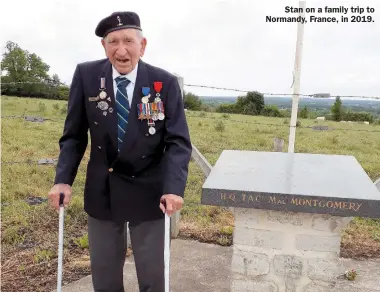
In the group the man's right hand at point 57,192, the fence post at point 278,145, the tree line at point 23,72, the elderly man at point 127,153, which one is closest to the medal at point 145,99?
the elderly man at point 127,153

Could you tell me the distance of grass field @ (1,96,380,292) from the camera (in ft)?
11.5

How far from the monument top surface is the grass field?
4.32 feet

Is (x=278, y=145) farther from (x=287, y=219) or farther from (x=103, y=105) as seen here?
(x=103, y=105)

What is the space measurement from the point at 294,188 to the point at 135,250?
3.13ft

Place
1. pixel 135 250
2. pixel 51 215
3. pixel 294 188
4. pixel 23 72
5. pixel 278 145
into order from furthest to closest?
pixel 23 72 < pixel 51 215 < pixel 278 145 < pixel 294 188 < pixel 135 250

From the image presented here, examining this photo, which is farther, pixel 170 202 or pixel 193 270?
pixel 193 270

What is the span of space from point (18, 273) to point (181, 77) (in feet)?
6.86

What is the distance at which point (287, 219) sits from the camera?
2.61m

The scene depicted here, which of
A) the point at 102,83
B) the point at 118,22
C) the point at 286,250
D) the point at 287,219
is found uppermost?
the point at 118,22

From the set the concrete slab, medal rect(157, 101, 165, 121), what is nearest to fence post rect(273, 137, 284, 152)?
the concrete slab

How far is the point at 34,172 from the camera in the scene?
227 inches

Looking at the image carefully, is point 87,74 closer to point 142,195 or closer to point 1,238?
point 142,195

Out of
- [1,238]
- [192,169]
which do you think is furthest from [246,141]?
[1,238]

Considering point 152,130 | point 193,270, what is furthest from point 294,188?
point 193,270
